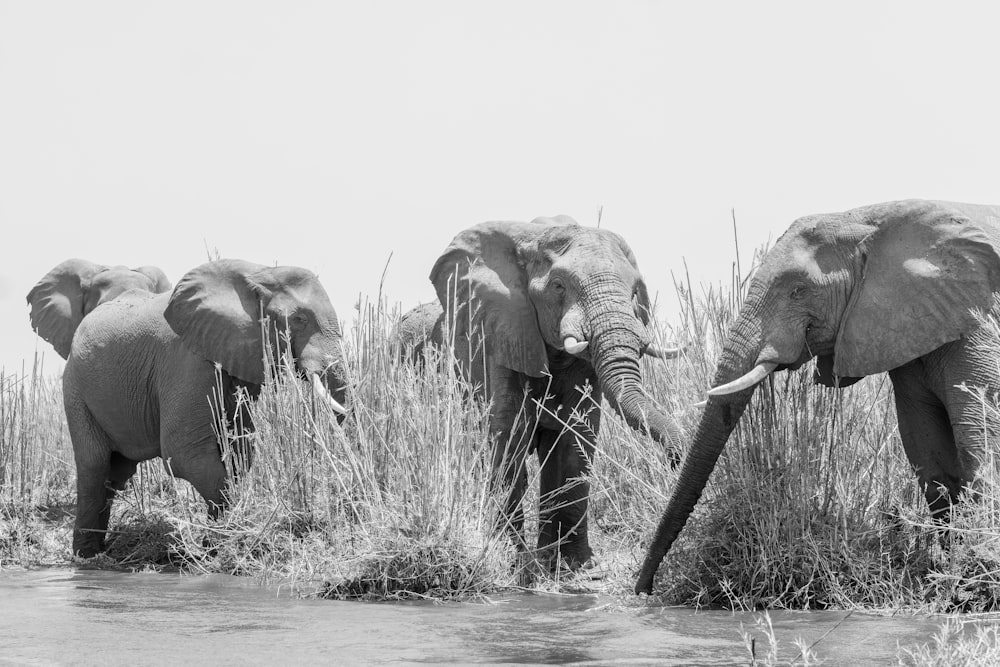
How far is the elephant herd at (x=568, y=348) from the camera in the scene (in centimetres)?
789

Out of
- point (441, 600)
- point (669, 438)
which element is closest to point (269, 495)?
point (441, 600)

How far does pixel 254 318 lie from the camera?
11633 mm

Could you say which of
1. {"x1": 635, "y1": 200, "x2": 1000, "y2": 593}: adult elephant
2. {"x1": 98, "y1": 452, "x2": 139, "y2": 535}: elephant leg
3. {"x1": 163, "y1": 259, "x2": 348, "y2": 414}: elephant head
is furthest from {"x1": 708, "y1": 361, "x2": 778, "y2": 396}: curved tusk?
{"x1": 98, "y1": 452, "x2": 139, "y2": 535}: elephant leg

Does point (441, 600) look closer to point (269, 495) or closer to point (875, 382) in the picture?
point (269, 495)

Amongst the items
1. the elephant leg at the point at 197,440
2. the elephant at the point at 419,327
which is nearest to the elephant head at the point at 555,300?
the elephant at the point at 419,327

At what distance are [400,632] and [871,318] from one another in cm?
303

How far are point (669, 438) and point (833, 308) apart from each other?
133cm

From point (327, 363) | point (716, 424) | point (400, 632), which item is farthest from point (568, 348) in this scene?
point (400, 632)

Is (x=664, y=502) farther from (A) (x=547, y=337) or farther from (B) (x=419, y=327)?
(B) (x=419, y=327)

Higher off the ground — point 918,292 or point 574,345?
point 918,292

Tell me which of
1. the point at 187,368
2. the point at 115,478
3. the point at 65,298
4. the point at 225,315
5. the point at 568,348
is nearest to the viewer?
the point at 568,348

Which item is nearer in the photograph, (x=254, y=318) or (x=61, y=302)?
(x=254, y=318)

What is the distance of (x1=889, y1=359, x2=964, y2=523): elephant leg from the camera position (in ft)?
27.0

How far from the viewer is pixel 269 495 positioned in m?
10.3
